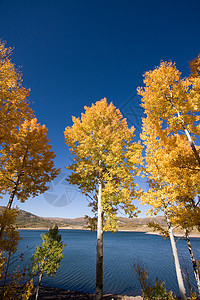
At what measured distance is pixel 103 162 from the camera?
765 cm

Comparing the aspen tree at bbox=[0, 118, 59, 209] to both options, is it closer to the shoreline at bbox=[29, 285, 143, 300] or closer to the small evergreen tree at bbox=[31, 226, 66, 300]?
the small evergreen tree at bbox=[31, 226, 66, 300]

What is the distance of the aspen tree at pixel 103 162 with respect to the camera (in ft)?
21.5

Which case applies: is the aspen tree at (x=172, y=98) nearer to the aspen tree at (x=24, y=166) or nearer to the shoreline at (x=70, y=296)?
the aspen tree at (x=24, y=166)

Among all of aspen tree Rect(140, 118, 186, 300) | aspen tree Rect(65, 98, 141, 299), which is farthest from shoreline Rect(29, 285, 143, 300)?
aspen tree Rect(65, 98, 141, 299)

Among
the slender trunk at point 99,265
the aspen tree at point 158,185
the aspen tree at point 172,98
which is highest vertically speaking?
the aspen tree at point 172,98

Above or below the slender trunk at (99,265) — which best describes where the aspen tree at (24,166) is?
above

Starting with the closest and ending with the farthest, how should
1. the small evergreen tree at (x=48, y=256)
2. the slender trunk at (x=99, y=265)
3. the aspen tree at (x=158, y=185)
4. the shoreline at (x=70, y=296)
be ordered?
the slender trunk at (x=99, y=265) → the aspen tree at (x=158, y=185) → the small evergreen tree at (x=48, y=256) → the shoreline at (x=70, y=296)

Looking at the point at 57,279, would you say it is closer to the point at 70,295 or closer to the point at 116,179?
the point at 70,295

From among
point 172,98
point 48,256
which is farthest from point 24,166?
point 48,256

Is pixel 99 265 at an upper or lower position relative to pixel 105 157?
lower

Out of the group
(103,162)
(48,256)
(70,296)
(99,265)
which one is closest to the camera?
(99,265)

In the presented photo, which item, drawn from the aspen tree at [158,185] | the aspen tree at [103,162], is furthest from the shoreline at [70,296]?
the aspen tree at [103,162]

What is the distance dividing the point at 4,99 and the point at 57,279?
28.1 meters

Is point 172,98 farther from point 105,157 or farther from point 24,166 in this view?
point 24,166
